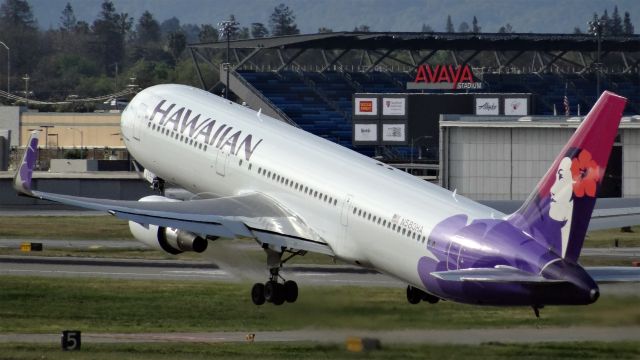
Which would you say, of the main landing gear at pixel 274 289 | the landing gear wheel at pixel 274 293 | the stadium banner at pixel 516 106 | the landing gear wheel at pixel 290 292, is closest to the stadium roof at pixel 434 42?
the stadium banner at pixel 516 106

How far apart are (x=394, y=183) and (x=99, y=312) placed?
601 inches

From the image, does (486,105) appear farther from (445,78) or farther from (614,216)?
(614,216)

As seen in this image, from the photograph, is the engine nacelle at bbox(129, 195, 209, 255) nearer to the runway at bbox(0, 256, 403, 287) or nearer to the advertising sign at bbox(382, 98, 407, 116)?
the runway at bbox(0, 256, 403, 287)

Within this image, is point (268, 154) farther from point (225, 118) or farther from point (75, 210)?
point (75, 210)

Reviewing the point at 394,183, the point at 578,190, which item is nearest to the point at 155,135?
the point at 394,183

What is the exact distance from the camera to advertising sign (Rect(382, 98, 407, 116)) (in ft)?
486

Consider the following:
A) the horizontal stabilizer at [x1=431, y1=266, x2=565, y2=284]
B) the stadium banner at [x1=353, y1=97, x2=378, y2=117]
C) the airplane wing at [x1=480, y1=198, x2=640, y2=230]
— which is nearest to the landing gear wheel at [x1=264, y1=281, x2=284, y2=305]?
the airplane wing at [x1=480, y1=198, x2=640, y2=230]

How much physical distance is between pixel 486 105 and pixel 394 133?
10.4 meters

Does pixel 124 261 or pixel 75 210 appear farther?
pixel 75 210

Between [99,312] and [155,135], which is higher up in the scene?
[155,135]

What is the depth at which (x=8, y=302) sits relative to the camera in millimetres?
62156

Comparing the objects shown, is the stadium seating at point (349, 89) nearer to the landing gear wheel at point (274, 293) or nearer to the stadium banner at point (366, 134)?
the stadium banner at point (366, 134)

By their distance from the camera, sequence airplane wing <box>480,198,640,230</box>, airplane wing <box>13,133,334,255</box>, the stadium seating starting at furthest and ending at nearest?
the stadium seating < airplane wing <box>480,198,640,230</box> < airplane wing <box>13,133,334,255</box>

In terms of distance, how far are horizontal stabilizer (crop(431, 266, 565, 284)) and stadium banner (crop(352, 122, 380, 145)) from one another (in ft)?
344
